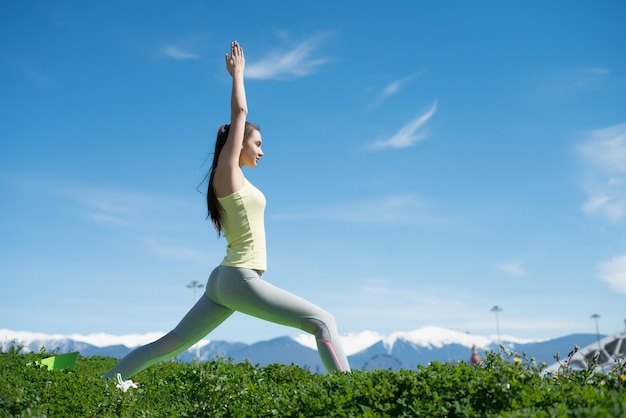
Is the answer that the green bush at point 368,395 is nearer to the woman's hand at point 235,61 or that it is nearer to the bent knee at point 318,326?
the bent knee at point 318,326

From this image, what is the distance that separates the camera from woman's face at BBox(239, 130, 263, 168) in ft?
20.2

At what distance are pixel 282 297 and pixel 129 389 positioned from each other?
74.4 inches

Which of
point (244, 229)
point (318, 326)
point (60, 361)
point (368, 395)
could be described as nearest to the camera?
point (368, 395)

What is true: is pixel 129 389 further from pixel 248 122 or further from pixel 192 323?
pixel 248 122

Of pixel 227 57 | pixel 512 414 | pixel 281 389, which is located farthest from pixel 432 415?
pixel 227 57

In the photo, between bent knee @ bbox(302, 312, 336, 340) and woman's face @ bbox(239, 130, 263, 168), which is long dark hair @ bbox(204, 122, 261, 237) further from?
bent knee @ bbox(302, 312, 336, 340)

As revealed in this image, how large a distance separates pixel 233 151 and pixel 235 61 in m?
0.88

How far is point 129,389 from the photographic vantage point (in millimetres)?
6152

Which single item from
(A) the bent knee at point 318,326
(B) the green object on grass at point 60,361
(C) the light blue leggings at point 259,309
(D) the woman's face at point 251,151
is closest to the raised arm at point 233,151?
(D) the woman's face at point 251,151

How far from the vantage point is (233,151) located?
19.3 ft

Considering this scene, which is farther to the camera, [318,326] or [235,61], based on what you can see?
[235,61]

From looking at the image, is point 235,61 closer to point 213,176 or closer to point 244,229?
point 213,176

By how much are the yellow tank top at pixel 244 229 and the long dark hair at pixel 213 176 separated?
0.10m


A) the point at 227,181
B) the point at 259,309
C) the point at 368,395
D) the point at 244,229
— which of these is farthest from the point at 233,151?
the point at 368,395
